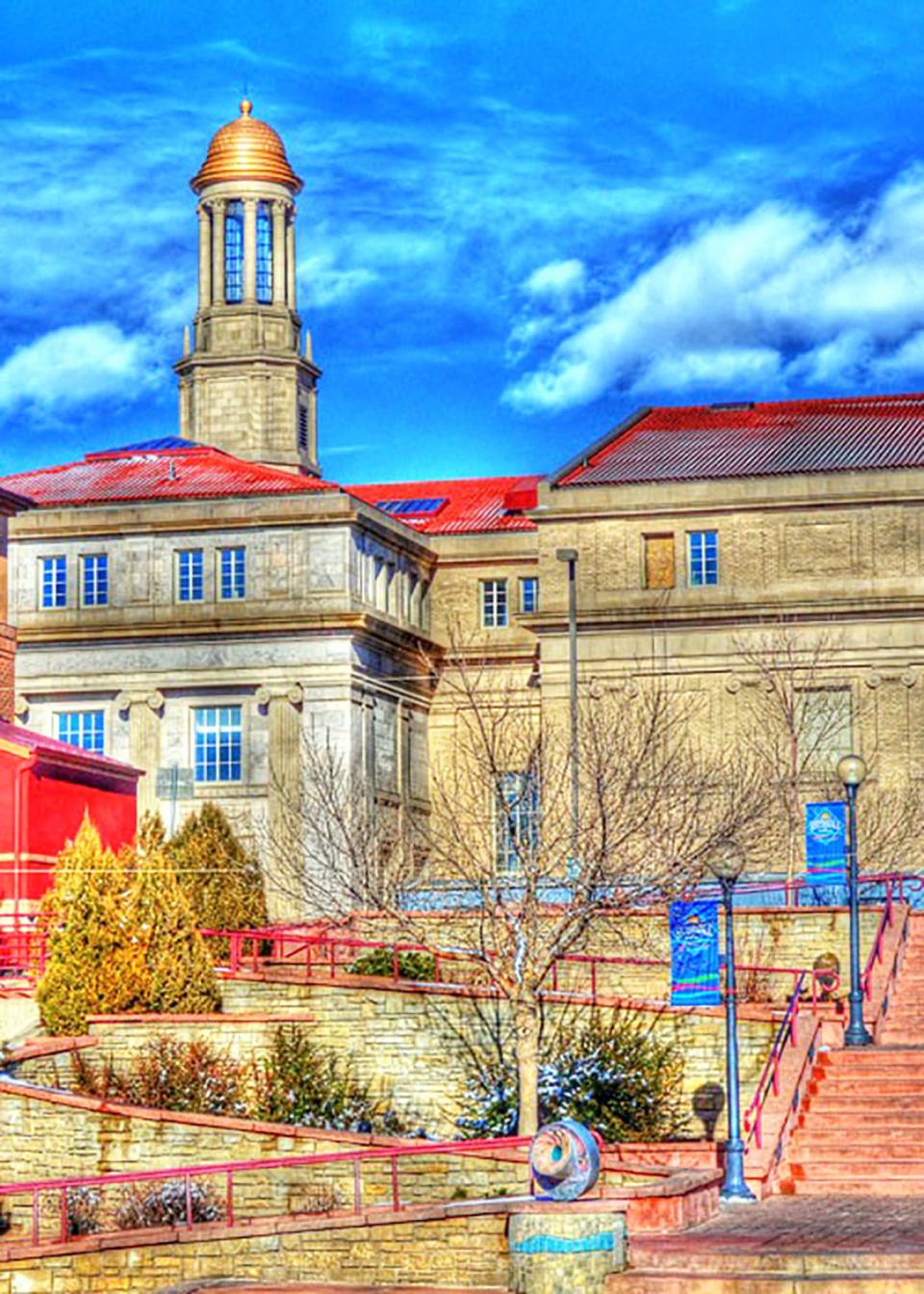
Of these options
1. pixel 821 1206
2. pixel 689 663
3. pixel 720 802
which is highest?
pixel 689 663

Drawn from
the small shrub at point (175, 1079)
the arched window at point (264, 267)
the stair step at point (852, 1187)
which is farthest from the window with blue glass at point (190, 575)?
the stair step at point (852, 1187)

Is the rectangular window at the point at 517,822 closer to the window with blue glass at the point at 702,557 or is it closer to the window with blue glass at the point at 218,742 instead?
the window with blue glass at the point at 702,557

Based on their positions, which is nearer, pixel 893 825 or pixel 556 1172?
pixel 556 1172

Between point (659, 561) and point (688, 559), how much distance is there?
32.3 inches

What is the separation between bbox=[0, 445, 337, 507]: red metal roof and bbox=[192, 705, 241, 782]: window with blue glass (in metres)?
5.83

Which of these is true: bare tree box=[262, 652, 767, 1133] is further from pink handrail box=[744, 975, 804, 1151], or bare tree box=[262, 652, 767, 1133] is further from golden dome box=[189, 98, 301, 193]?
golden dome box=[189, 98, 301, 193]

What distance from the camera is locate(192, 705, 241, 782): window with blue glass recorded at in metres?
76.2

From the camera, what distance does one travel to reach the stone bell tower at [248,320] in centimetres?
8794

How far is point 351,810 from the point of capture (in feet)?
191

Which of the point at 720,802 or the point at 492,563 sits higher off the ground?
the point at 492,563

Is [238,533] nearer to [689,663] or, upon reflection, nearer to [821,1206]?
[689,663]

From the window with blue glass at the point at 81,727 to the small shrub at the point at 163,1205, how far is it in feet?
148

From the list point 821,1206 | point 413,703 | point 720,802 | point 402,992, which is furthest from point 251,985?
point 413,703

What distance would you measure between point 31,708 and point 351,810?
2158 cm
